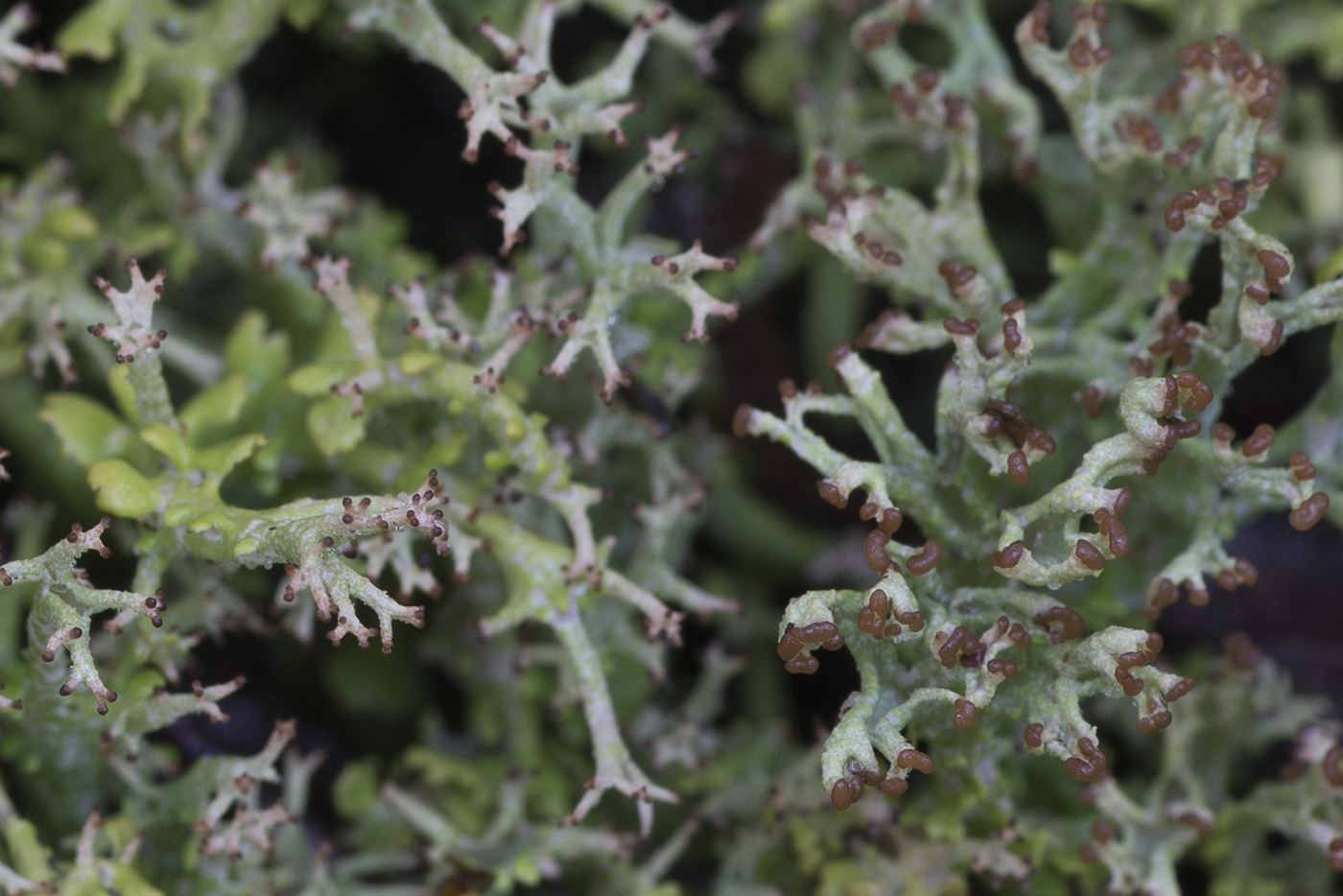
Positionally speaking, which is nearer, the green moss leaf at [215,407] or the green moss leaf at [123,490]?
the green moss leaf at [123,490]

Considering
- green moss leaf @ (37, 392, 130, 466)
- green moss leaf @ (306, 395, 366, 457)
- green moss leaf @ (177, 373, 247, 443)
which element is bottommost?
green moss leaf @ (37, 392, 130, 466)

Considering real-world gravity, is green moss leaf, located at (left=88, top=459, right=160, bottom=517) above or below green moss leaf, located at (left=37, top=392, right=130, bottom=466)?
above

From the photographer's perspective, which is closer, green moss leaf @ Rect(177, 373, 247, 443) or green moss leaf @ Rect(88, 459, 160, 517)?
green moss leaf @ Rect(88, 459, 160, 517)

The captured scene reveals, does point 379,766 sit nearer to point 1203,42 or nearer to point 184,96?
point 184,96

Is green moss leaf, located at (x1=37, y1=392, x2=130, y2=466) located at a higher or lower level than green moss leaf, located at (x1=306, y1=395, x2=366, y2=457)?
lower

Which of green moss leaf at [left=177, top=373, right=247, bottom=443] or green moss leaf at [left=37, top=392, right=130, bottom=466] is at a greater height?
green moss leaf at [left=177, top=373, right=247, bottom=443]

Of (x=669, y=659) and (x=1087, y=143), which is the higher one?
(x=1087, y=143)

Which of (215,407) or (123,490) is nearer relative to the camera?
(123,490)

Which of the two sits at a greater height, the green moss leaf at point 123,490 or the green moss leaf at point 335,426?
the green moss leaf at point 335,426

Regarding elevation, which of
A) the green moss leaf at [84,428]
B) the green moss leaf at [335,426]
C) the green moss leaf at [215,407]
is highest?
the green moss leaf at [335,426]

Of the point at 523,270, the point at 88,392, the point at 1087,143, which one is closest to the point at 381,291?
the point at 523,270

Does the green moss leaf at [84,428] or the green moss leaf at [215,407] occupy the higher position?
the green moss leaf at [215,407]
